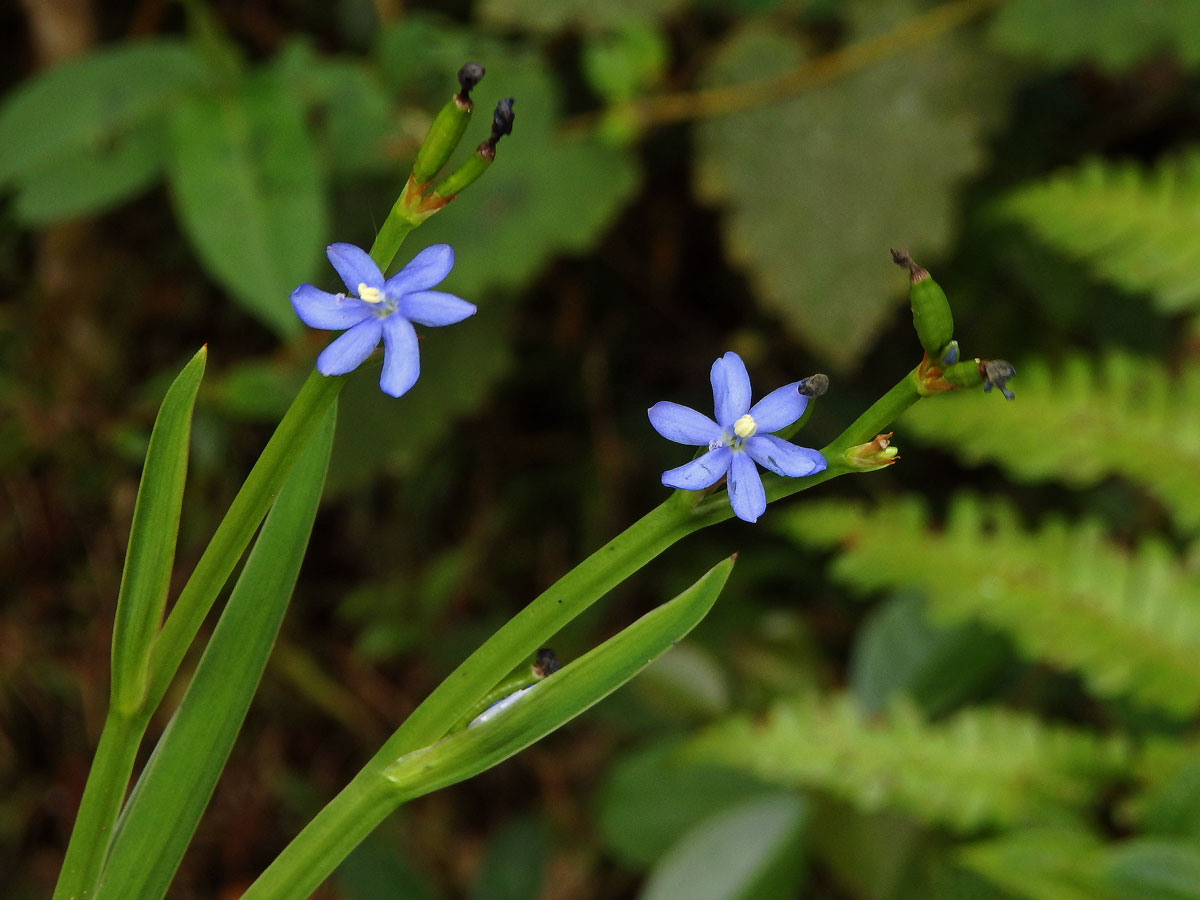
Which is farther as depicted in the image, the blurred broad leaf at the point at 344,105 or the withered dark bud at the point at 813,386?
the blurred broad leaf at the point at 344,105

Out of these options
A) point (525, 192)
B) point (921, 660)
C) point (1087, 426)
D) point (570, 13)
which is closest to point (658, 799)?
point (921, 660)

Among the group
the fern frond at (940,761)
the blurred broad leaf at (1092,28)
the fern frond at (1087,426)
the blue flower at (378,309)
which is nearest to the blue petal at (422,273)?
the blue flower at (378,309)

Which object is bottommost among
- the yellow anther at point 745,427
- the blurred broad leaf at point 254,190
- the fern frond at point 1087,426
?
the yellow anther at point 745,427

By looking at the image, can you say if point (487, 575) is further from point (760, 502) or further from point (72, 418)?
point (760, 502)

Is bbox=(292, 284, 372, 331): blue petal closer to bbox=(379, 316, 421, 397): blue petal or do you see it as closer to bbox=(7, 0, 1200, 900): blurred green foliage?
bbox=(379, 316, 421, 397): blue petal

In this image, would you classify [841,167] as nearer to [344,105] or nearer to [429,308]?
[344,105]

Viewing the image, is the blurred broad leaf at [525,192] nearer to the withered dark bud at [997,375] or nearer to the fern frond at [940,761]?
the fern frond at [940,761]
